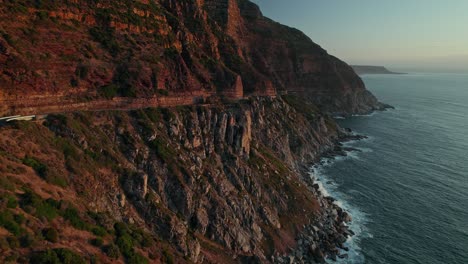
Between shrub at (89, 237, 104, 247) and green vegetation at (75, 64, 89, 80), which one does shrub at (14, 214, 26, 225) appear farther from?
green vegetation at (75, 64, 89, 80)

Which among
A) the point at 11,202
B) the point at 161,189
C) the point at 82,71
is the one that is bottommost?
the point at 161,189

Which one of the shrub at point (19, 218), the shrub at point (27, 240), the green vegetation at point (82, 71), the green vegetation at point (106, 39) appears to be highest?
the green vegetation at point (106, 39)

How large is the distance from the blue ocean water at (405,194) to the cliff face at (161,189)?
25.1 feet

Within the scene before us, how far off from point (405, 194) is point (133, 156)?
74.2 metres

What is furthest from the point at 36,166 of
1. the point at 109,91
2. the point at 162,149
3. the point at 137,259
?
the point at 109,91

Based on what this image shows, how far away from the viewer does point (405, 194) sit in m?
90.1

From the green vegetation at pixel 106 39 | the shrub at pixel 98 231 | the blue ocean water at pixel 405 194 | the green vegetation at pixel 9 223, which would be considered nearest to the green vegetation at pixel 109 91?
the green vegetation at pixel 106 39

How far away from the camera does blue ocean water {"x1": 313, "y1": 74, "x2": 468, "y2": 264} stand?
66.9 m

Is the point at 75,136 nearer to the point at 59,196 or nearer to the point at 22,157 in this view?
the point at 22,157

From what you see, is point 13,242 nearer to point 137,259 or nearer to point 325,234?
point 137,259

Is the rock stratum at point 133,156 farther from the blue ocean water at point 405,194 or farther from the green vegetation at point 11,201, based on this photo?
the blue ocean water at point 405,194

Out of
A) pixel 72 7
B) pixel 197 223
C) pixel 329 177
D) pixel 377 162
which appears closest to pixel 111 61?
pixel 72 7

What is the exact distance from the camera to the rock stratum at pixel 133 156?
3856 cm

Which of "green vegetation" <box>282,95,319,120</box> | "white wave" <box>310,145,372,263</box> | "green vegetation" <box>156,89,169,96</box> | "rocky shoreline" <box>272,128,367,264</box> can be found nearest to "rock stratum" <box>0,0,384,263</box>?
"rocky shoreline" <box>272,128,367,264</box>
